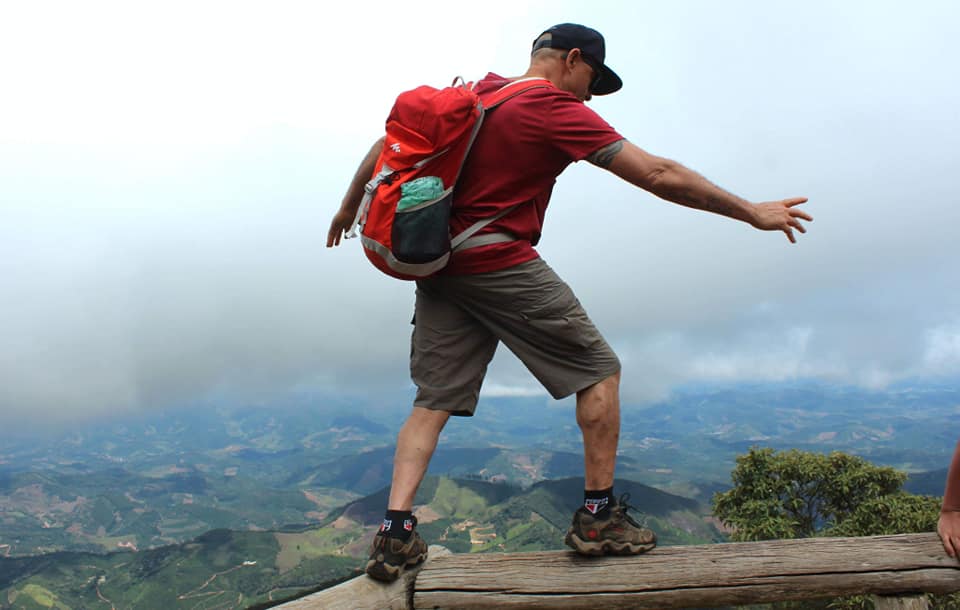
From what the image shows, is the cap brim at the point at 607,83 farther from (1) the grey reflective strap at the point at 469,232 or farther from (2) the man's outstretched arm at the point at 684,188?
(1) the grey reflective strap at the point at 469,232

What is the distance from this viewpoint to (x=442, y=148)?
3.49 meters

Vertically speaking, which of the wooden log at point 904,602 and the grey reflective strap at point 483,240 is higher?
the grey reflective strap at point 483,240

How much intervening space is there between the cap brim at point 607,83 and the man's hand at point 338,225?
2156mm

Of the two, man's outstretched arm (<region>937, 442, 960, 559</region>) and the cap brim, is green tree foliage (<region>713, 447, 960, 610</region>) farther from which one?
the cap brim

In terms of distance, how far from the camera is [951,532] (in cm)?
387

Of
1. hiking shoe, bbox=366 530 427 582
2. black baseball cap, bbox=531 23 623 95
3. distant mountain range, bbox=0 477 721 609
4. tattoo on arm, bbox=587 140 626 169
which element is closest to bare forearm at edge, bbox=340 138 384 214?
black baseball cap, bbox=531 23 623 95

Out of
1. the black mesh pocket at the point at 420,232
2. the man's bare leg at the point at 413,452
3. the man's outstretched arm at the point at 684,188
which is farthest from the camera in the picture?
the man's bare leg at the point at 413,452

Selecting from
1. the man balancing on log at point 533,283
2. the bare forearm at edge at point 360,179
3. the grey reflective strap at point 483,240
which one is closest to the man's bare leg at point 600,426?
the man balancing on log at point 533,283

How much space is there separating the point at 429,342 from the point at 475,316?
0.39 metres

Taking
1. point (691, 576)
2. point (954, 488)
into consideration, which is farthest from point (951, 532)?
point (691, 576)

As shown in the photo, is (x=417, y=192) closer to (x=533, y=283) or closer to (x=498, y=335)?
(x=533, y=283)

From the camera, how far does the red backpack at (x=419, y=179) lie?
3.42 m

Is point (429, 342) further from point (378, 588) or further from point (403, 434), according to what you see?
point (378, 588)

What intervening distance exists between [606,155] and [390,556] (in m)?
2.89
